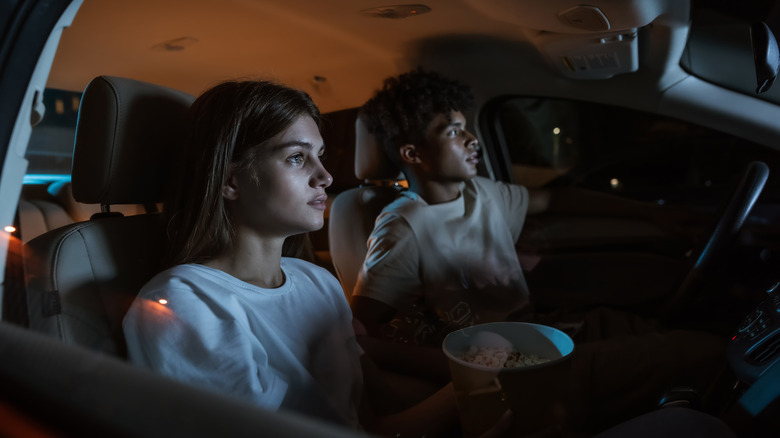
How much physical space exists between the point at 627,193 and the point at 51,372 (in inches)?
82.0

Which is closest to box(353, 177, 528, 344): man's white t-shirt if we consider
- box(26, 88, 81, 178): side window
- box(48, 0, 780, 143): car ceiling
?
box(48, 0, 780, 143): car ceiling

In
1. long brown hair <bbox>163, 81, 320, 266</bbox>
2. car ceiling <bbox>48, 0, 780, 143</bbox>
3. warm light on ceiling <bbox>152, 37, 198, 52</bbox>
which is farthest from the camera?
warm light on ceiling <bbox>152, 37, 198, 52</bbox>

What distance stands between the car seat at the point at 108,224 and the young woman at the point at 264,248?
0.19ft

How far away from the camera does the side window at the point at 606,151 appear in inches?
82.7

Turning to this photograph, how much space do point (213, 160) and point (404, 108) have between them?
782mm

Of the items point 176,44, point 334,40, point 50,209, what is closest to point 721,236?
point 334,40

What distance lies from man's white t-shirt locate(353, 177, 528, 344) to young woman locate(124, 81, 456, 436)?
0.70 ft

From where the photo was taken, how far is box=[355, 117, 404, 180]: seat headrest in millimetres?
1620

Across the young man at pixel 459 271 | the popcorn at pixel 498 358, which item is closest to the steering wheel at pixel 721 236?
the young man at pixel 459 271

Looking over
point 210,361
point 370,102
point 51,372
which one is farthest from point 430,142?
point 51,372

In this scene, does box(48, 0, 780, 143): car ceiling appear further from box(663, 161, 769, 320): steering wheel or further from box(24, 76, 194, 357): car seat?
box(663, 161, 769, 320): steering wheel

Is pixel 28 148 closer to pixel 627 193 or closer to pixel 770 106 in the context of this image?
pixel 770 106

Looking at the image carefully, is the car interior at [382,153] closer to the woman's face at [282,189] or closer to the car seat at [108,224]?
the car seat at [108,224]

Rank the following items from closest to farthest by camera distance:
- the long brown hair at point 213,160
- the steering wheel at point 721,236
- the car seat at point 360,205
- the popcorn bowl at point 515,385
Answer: the popcorn bowl at point 515,385, the long brown hair at point 213,160, the car seat at point 360,205, the steering wheel at point 721,236
